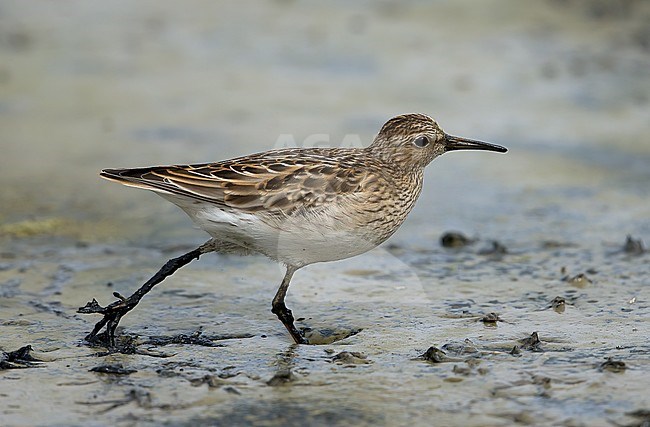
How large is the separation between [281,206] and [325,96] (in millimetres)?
6294

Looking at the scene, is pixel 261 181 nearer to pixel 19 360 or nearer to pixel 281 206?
pixel 281 206

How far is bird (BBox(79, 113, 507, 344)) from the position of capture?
6434 mm

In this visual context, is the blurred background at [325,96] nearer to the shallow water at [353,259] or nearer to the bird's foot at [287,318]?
the shallow water at [353,259]

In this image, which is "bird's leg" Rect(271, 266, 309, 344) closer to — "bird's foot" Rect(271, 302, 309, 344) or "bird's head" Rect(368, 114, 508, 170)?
"bird's foot" Rect(271, 302, 309, 344)

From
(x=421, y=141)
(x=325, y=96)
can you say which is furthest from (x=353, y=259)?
(x=325, y=96)

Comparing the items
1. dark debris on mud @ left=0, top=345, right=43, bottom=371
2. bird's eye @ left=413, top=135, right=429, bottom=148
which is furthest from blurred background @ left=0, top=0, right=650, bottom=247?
dark debris on mud @ left=0, top=345, right=43, bottom=371

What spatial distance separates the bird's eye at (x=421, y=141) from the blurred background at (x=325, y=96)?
6.30 ft

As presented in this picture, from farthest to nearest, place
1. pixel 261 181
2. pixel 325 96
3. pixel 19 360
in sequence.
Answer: pixel 325 96 → pixel 261 181 → pixel 19 360

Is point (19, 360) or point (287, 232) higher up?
point (287, 232)

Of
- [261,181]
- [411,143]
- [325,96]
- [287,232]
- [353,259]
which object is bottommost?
[353,259]

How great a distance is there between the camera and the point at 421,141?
7203 mm

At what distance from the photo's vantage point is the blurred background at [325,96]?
382 inches

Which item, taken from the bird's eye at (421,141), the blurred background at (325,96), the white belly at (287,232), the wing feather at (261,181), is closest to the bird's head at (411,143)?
the bird's eye at (421,141)

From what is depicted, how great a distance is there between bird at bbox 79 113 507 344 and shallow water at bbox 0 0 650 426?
457mm
